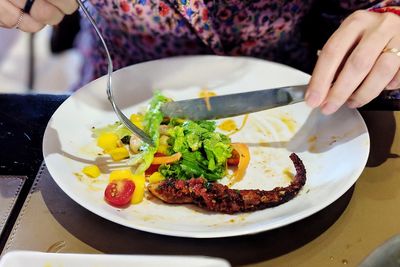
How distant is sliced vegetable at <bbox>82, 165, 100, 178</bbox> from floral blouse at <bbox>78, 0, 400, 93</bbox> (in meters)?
0.42

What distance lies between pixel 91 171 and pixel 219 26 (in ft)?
1.67

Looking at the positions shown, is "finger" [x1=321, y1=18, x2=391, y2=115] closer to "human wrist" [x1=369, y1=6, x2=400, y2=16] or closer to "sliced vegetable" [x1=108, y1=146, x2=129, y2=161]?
"human wrist" [x1=369, y1=6, x2=400, y2=16]

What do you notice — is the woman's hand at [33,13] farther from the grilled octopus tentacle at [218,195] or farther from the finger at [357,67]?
the finger at [357,67]

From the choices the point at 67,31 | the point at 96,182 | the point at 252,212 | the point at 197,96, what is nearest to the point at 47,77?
the point at 67,31

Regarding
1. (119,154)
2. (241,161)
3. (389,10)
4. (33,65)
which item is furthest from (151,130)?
(33,65)

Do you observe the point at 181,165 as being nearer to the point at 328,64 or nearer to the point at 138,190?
the point at 138,190

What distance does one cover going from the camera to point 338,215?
0.94m

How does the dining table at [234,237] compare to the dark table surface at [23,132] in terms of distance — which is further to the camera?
the dark table surface at [23,132]

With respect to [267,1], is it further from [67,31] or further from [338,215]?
[67,31]

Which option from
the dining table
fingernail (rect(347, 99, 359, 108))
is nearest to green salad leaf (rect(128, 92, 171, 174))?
the dining table

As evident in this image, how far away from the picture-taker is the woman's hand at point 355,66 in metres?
0.96

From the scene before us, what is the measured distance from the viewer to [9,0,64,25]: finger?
3.44ft

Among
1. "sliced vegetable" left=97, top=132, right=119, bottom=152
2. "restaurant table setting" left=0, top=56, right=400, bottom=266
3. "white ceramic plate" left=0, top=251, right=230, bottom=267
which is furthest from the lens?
"sliced vegetable" left=97, top=132, right=119, bottom=152

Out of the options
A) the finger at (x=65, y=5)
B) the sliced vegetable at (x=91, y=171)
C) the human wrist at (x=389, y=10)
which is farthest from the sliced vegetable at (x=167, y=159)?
the human wrist at (x=389, y=10)
